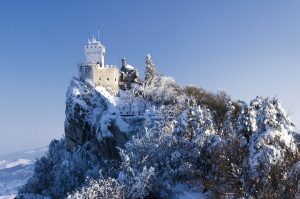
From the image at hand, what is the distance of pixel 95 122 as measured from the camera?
101 m

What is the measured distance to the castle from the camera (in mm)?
111000

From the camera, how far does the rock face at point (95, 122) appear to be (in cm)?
9262

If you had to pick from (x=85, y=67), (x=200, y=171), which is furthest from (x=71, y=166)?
(x=200, y=171)

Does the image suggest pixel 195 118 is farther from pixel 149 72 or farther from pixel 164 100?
pixel 149 72

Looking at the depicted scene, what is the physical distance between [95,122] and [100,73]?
15468 mm

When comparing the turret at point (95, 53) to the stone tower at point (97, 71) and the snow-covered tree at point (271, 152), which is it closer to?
the stone tower at point (97, 71)

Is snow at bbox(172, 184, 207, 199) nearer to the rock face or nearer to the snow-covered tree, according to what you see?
the snow-covered tree

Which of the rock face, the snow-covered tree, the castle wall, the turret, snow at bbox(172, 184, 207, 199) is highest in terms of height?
the turret

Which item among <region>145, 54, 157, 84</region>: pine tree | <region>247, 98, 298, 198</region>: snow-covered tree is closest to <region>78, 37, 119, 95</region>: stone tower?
<region>145, 54, 157, 84</region>: pine tree

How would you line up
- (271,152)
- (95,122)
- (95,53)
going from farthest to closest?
(95,53) < (95,122) < (271,152)

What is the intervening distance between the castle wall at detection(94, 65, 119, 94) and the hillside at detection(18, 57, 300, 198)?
3.14m

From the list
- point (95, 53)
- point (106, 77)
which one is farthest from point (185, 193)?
point (95, 53)

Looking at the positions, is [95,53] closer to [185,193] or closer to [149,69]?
[149,69]

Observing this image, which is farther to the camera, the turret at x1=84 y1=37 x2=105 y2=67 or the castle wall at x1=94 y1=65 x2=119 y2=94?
the turret at x1=84 y1=37 x2=105 y2=67
